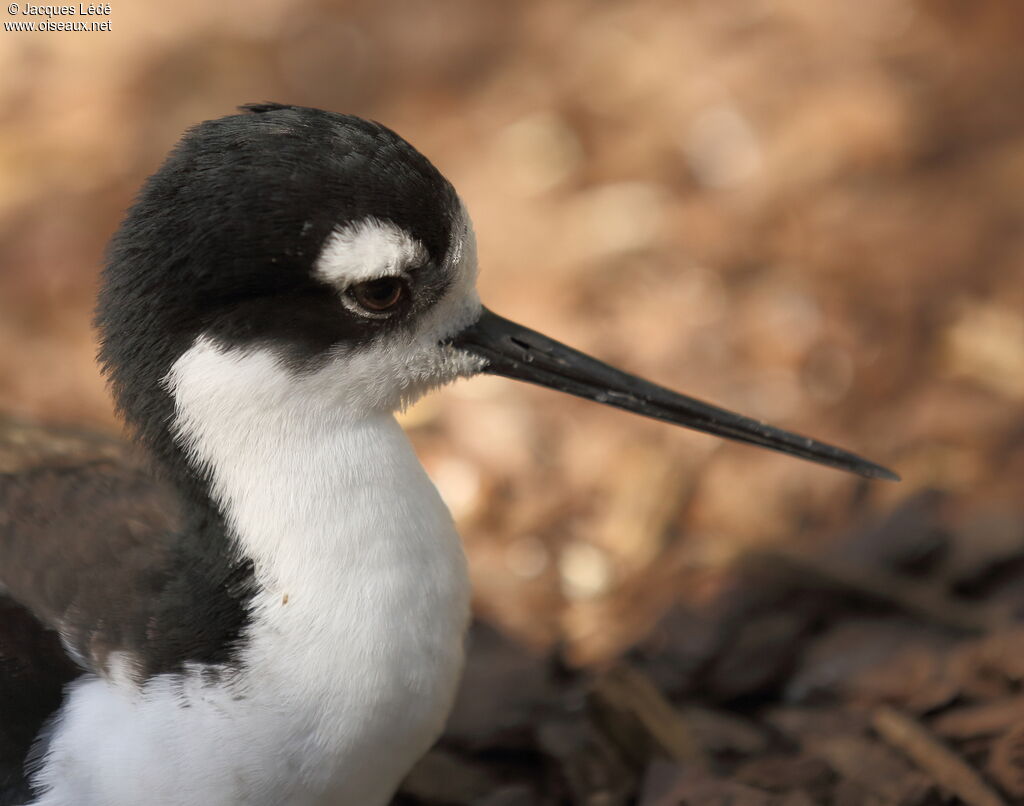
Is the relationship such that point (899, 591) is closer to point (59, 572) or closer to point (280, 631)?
point (280, 631)

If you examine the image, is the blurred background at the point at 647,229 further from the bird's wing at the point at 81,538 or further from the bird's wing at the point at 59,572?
the bird's wing at the point at 59,572

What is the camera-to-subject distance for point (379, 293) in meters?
1.98

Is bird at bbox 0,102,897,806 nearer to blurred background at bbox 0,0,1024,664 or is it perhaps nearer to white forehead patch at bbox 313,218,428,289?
white forehead patch at bbox 313,218,428,289

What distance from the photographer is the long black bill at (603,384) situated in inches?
86.7

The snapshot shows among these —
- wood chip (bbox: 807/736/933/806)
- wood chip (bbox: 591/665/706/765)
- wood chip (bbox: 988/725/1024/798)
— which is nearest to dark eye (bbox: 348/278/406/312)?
wood chip (bbox: 591/665/706/765)

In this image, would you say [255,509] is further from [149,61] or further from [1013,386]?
[149,61]

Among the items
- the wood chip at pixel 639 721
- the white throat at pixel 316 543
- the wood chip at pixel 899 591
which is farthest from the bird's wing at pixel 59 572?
the wood chip at pixel 899 591

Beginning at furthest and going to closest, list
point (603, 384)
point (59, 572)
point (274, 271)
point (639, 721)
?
point (639, 721) → point (603, 384) → point (59, 572) → point (274, 271)

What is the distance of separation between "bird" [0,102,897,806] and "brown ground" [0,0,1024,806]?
77 centimetres

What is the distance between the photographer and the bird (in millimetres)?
1890

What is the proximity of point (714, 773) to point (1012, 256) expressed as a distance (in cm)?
209

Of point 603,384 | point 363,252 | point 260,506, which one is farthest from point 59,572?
point 603,384

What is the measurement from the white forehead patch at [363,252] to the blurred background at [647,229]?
1.49m

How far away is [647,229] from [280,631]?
2500 millimetres
